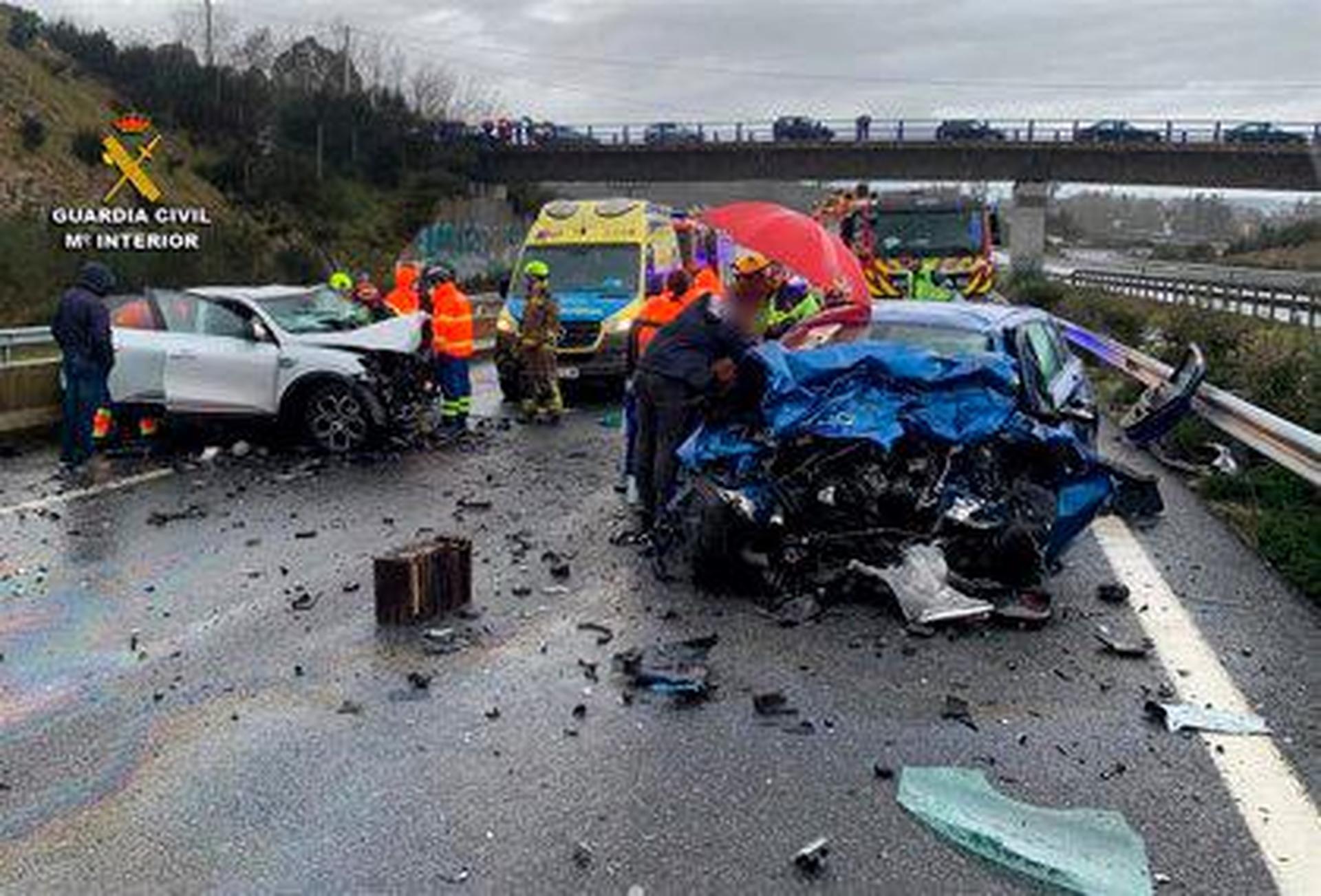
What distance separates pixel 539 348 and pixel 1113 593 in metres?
8.97

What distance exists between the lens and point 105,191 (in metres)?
43.9

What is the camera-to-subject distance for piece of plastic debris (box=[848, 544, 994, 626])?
6.80 metres

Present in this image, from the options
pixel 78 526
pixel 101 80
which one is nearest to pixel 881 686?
pixel 78 526

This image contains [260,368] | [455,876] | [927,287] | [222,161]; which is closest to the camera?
[455,876]

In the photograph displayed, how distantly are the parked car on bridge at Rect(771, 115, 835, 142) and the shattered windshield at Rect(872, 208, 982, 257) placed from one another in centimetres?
3840

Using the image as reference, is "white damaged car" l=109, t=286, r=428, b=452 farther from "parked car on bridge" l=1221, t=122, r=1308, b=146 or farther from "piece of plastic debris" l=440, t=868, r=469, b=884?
"parked car on bridge" l=1221, t=122, r=1308, b=146

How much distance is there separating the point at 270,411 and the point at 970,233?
15428mm

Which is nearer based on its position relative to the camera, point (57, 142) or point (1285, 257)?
point (57, 142)

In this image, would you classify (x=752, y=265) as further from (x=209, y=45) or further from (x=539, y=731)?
(x=209, y=45)

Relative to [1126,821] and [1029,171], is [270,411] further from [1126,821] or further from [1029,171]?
→ [1029,171]

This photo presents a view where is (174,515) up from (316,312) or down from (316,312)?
down

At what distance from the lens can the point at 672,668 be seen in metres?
6.03

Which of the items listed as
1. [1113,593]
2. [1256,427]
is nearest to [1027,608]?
[1113,593]

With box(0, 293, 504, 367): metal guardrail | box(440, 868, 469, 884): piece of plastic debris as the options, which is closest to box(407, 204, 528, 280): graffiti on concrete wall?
box(0, 293, 504, 367): metal guardrail
